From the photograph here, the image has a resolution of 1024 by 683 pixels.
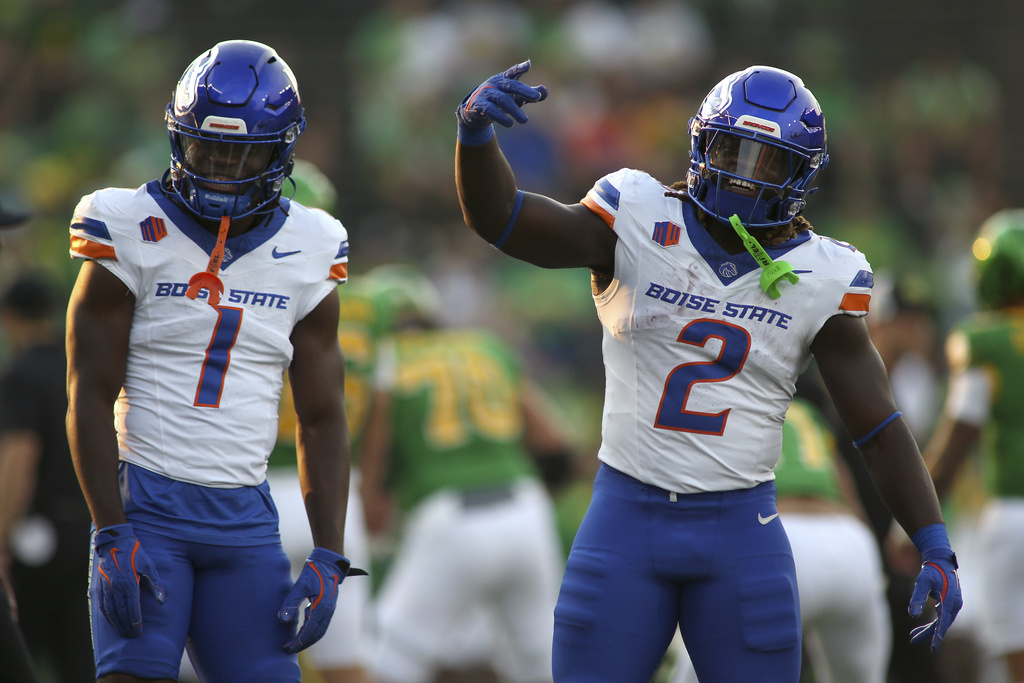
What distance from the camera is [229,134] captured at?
3270 mm

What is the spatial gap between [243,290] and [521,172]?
8.74 meters

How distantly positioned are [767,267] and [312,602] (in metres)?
1.53

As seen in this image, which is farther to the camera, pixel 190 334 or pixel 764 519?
pixel 764 519

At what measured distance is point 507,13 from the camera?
12.6m

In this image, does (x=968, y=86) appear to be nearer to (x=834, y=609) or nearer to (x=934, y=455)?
(x=934, y=455)

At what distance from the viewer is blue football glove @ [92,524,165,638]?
3.04m

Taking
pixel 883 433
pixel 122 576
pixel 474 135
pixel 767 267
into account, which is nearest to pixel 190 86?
pixel 474 135

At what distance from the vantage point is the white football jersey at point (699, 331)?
11.0ft

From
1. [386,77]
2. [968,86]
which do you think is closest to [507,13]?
[386,77]

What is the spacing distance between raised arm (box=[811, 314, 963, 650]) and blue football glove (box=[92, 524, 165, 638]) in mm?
1908

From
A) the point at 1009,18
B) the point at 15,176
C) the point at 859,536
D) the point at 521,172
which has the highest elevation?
the point at 1009,18

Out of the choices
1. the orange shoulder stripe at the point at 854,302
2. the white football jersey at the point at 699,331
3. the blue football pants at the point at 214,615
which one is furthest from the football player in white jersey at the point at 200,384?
the orange shoulder stripe at the point at 854,302

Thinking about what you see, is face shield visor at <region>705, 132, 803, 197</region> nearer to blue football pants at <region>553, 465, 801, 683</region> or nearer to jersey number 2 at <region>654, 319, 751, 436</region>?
jersey number 2 at <region>654, 319, 751, 436</region>

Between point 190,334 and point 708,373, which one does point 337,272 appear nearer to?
point 190,334
